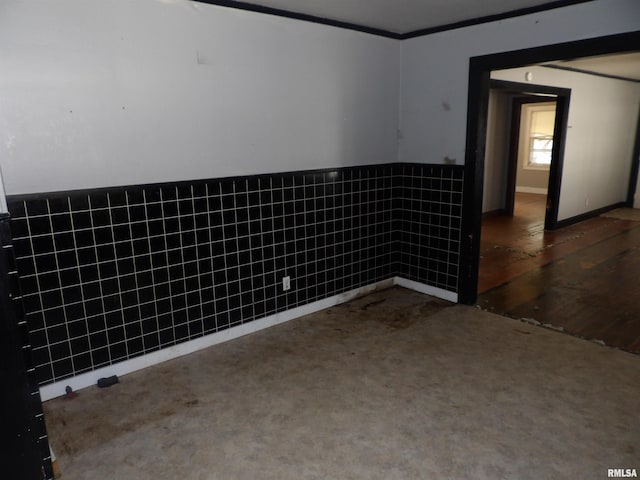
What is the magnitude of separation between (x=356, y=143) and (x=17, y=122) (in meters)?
2.26

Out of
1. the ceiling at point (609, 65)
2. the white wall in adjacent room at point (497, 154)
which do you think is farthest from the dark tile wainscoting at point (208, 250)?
Answer: the white wall in adjacent room at point (497, 154)

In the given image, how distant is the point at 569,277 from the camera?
430cm

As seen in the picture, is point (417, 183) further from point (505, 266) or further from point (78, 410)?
point (78, 410)

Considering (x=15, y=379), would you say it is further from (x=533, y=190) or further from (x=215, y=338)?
(x=533, y=190)

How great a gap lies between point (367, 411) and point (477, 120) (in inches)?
88.7

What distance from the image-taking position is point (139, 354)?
9.04 feet

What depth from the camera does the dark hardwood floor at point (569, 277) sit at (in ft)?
11.0

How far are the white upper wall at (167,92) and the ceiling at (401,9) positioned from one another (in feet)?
0.41

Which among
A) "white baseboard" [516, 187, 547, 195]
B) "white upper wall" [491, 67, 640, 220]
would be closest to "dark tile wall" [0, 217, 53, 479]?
"white upper wall" [491, 67, 640, 220]

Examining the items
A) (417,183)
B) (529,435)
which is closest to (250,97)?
(417,183)

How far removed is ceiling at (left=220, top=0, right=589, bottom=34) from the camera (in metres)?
2.83

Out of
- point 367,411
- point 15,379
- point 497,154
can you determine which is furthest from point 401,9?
point 497,154
